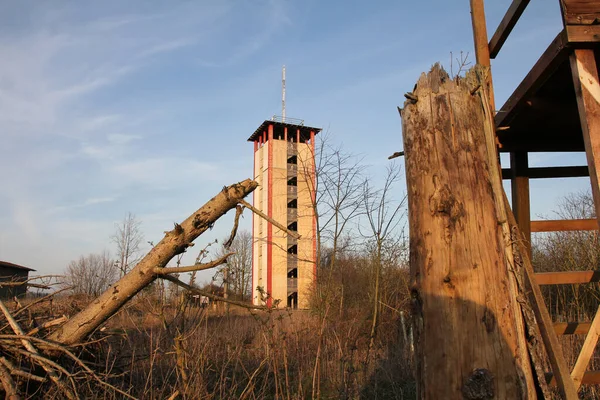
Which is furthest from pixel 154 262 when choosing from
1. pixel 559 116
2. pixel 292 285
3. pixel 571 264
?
pixel 292 285

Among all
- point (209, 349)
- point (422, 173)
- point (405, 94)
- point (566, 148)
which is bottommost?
point (209, 349)

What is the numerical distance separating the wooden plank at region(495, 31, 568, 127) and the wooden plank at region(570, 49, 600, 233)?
0.35ft

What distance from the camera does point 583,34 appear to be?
2898 millimetres

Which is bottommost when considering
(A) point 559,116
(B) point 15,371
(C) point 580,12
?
(B) point 15,371

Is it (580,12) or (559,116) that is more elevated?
(580,12)

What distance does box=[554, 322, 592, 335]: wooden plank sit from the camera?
3838 millimetres

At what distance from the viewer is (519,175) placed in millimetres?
4582

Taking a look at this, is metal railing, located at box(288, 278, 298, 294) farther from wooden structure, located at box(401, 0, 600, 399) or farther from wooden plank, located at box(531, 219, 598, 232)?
wooden structure, located at box(401, 0, 600, 399)

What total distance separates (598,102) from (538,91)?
92 cm

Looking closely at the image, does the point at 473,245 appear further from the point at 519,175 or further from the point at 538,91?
the point at 519,175

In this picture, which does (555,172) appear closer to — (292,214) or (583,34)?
(583,34)

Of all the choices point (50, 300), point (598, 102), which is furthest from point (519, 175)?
point (50, 300)

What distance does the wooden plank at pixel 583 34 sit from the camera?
2.88 meters

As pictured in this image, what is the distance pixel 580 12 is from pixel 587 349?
Answer: 2.31 meters
